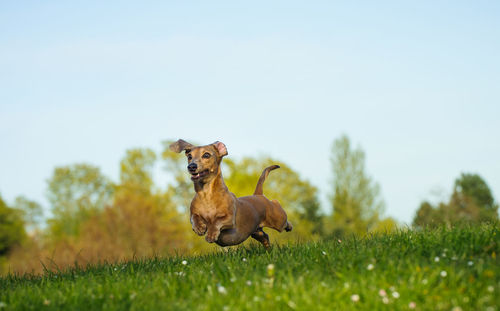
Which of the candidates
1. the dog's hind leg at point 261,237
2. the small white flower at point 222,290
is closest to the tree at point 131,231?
the dog's hind leg at point 261,237

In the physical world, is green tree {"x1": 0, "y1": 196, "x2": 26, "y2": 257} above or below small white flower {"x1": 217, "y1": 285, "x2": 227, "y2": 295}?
above

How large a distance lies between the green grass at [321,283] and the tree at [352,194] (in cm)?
4631

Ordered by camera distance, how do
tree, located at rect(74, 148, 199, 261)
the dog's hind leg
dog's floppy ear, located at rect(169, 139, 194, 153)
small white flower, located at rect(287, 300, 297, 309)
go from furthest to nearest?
tree, located at rect(74, 148, 199, 261)
the dog's hind leg
dog's floppy ear, located at rect(169, 139, 194, 153)
small white flower, located at rect(287, 300, 297, 309)

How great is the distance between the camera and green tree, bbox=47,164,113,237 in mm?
54906

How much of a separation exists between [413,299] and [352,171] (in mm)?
53018

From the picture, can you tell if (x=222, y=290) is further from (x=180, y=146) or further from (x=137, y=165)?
(x=137, y=165)

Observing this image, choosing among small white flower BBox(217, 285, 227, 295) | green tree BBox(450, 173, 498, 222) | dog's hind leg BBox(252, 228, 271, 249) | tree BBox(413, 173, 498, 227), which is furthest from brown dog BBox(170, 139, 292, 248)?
green tree BBox(450, 173, 498, 222)

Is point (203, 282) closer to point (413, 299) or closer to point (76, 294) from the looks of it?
point (76, 294)

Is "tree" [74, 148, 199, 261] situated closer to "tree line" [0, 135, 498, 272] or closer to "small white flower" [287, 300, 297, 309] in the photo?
"tree line" [0, 135, 498, 272]

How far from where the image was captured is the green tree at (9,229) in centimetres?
5338

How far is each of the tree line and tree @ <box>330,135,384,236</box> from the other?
0.10 meters

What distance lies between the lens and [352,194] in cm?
5594

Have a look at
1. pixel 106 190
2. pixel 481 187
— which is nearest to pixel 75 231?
pixel 106 190

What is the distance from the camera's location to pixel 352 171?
188ft
